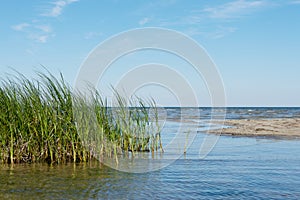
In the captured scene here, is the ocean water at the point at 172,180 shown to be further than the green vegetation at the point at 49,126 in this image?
No

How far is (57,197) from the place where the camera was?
703cm

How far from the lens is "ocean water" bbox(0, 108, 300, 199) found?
7223 millimetres

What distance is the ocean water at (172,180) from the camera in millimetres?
7223

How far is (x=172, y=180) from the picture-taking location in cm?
844

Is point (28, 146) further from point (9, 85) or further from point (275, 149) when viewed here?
point (275, 149)

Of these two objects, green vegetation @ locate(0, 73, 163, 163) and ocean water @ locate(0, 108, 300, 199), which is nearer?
ocean water @ locate(0, 108, 300, 199)

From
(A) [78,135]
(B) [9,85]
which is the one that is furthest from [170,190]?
(B) [9,85]

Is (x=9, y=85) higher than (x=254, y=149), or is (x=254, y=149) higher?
(x=9, y=85)

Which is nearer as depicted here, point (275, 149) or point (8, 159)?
point (8, 159)

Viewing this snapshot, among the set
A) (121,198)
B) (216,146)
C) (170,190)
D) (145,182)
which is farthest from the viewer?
(216,146)

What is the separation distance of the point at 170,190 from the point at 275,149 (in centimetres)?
663

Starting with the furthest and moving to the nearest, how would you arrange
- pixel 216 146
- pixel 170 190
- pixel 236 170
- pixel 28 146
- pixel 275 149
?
pixel 216 146, pixel 275 149, pixel 28 146, pixel 236 170, pixel 170 190

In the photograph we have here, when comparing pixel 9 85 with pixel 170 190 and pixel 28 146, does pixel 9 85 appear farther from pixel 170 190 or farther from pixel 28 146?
pixel 170 190

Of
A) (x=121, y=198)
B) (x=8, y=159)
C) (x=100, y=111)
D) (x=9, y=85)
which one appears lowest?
(x=121, y=198)
